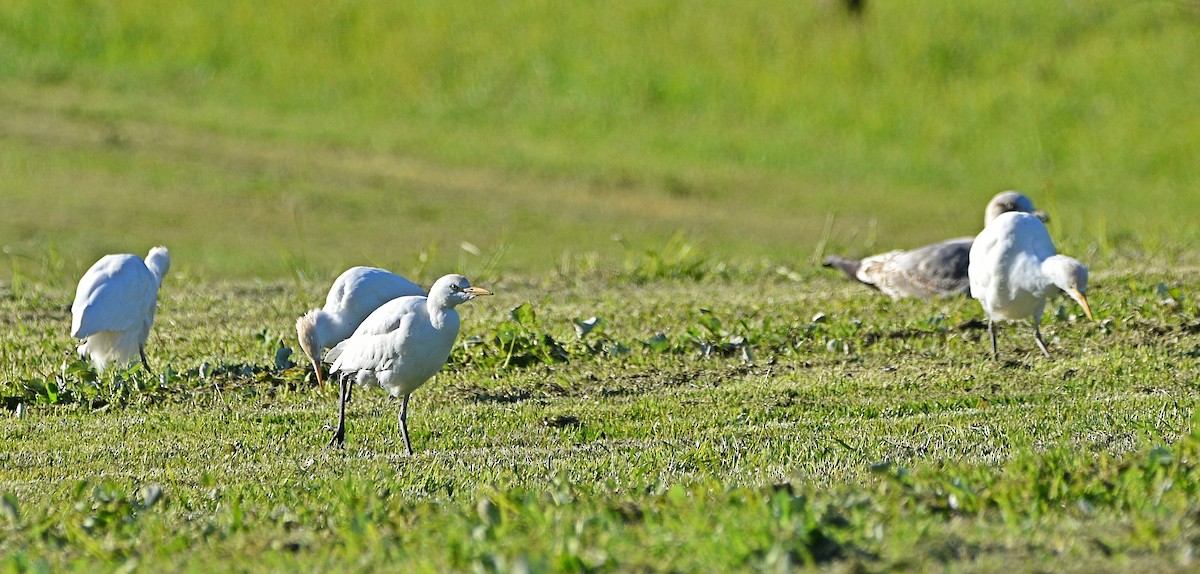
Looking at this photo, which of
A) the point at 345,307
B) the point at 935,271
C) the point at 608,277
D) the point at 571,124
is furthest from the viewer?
the point at 571,124

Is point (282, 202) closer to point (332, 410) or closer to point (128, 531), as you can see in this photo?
point (332, 410)

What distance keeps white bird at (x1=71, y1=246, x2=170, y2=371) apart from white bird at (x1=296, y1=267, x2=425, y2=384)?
918mm

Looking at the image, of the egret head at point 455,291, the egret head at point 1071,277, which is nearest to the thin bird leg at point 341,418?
the egret head at point 455,291

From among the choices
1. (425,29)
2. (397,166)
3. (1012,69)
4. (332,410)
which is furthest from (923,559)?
(425,29)

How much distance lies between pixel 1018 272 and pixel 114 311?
4594 millimetres

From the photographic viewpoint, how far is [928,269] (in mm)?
9766

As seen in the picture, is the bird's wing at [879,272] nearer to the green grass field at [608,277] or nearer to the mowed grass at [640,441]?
the mowed grass at [640,441]

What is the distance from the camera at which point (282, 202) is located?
52.7 feet

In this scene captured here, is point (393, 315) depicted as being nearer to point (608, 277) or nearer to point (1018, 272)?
point (1018, 272)

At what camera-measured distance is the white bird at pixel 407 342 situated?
6445 millimetres

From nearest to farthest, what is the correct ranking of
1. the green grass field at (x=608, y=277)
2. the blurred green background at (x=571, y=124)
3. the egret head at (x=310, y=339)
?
the green grass field at (x=608, y=277), the egret head at (x=310, y=339), the blurred green background at (x=571, y=124)

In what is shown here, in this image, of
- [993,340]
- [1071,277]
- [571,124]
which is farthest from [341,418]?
[571,124]

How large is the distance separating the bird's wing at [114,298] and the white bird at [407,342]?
1675 mm

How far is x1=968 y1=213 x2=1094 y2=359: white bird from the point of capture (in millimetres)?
7574
